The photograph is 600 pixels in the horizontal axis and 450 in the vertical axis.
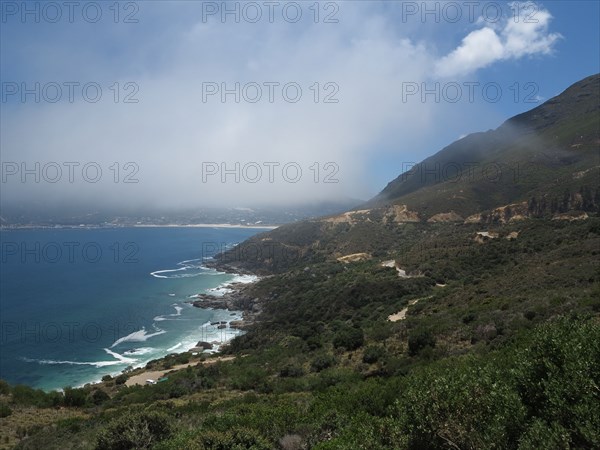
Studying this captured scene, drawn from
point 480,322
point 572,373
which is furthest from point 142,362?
point 572,373

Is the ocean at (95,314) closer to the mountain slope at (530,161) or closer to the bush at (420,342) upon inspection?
the bush at (420,342)

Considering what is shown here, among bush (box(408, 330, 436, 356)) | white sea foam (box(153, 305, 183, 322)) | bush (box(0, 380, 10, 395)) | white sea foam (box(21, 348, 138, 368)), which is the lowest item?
white sea foam (box(21, 348, 138, 368))

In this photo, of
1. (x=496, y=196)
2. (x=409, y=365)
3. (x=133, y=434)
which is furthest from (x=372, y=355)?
(x=496, y=196)

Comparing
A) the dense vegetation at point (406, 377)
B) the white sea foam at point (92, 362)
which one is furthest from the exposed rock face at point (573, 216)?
the white sea foam at point (92, 362)

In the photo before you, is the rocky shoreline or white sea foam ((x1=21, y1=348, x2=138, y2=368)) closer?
white sea foam ((x1=21, y1=348, x2=138, y2=368))

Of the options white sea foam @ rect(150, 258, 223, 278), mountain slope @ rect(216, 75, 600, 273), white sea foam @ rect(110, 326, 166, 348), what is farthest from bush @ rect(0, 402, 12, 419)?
white sea foam @ rect(150, 258, 223, 278)

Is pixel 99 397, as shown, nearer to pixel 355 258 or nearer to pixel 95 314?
pixel 95 314

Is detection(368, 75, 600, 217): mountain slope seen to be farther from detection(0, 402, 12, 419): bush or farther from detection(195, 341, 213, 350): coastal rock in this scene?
detection(0, 402, 12, 419): bush
